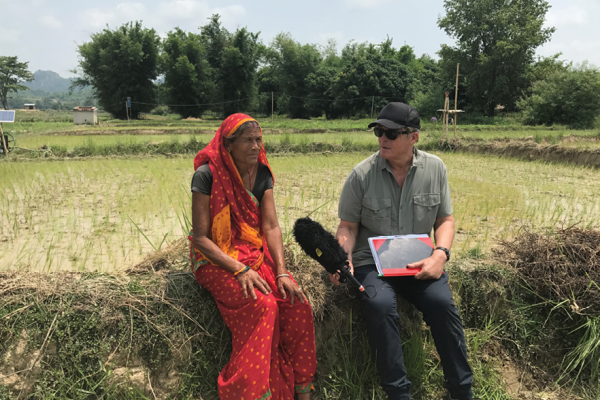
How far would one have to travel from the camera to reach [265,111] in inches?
1356

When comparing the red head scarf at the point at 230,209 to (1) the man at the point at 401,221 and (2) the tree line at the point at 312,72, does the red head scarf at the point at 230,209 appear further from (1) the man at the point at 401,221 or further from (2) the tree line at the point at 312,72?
(2) the tree line at the point at 312,72

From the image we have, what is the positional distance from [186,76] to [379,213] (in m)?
30.5

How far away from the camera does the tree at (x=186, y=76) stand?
2920 cm

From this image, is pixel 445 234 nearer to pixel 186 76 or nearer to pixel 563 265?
pixel 563 265

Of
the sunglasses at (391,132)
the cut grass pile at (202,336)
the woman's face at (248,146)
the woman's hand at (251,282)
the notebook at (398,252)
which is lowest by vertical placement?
the cut grass pile at (202,336)

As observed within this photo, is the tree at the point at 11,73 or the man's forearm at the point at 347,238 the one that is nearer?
the man's forearm at the point at 347,238

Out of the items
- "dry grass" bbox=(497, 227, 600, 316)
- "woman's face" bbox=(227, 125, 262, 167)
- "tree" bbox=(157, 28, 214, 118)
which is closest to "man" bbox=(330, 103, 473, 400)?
"woman's face" bbox=(227, 125, 262, 167)

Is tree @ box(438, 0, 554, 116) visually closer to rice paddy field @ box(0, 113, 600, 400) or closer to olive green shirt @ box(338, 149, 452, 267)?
rice paddy field @ box(0, 113, 600, 400)

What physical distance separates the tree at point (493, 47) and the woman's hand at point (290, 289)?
2777 cm

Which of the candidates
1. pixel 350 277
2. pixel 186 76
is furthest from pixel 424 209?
pixel 186 76

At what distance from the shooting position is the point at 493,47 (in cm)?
2578

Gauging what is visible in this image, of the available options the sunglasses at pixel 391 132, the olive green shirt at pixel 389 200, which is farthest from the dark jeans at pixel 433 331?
the sunglasses at pixel 391 132

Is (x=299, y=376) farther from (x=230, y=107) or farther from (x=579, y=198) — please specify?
(x=230, y=107)

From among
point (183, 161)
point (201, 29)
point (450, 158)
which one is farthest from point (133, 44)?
point (450, 158)
